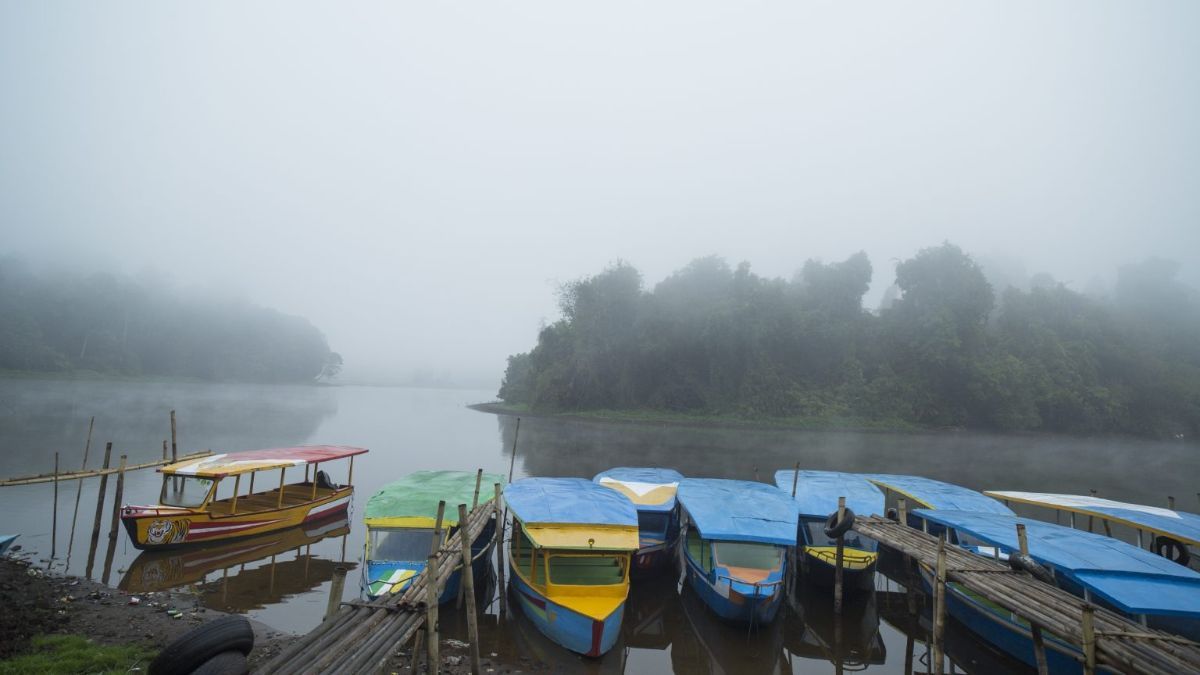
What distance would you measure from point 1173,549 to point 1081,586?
25.8 feet

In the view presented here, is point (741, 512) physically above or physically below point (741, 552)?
above

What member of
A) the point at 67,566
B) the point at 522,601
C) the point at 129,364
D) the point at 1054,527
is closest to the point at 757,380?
the point at 1054,527

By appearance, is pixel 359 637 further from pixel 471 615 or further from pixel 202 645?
pixel 471 615

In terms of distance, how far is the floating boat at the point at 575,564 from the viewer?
934 centimetres

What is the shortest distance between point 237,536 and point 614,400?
4662 centimetres

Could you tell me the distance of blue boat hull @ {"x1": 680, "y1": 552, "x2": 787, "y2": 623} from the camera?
10.3m

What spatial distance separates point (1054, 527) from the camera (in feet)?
38.5

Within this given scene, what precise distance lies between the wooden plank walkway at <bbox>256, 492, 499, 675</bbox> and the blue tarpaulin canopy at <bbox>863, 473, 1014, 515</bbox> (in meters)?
14.5

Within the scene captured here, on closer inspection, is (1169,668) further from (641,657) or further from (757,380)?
(757,380)

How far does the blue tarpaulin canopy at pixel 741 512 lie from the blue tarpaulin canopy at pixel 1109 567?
157 inches

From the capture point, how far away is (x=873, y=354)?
57.7 meters

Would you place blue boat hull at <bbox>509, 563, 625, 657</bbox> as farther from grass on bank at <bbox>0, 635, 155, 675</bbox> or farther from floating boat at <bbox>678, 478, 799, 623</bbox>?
grass on bank at <bbox>0, 635, 155, 675</bbox>

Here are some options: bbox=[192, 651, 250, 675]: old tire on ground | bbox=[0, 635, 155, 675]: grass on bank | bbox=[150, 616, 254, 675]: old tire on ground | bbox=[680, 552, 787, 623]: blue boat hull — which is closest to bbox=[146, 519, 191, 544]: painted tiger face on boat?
bbox=[0, 635, 155, 675]: grass on bank

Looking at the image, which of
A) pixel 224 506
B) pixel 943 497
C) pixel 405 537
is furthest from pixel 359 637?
pixel 943 497
